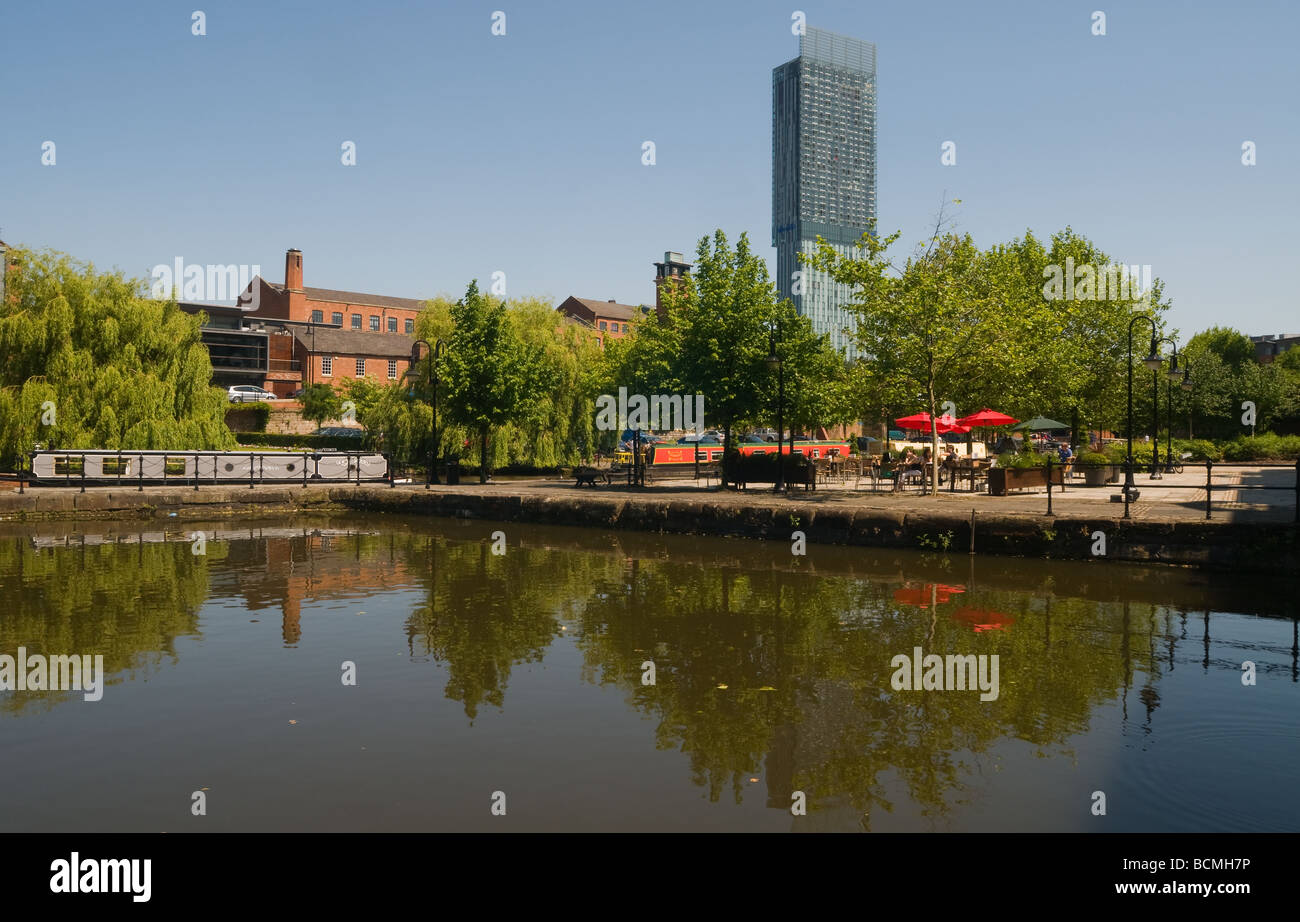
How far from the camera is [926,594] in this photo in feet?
41.9

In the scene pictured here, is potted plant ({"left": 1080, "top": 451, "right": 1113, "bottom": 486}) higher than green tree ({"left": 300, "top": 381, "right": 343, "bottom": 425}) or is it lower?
lower

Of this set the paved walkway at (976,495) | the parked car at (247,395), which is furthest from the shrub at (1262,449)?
the parked car at (247,395)

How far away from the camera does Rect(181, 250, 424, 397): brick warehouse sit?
7769cm

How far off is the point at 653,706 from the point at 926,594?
6.59m

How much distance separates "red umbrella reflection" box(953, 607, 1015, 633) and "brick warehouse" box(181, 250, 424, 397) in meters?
65.6

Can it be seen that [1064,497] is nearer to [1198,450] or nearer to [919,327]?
[919,327]

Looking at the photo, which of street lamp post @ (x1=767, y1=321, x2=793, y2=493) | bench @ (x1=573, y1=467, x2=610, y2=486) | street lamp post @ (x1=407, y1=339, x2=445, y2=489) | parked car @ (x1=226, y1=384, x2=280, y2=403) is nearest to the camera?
street lamp post @ (x1=767, y1=321, x2=793, y2=493)

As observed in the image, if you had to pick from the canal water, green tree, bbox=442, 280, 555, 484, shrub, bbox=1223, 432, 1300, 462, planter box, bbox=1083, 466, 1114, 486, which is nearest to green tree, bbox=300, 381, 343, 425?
green tree, bbox=442, 280, 555, 484

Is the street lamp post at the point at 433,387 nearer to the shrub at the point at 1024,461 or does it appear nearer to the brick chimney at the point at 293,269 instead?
the shrub at the point at 1024,461

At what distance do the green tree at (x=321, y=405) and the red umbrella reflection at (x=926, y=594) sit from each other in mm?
54570

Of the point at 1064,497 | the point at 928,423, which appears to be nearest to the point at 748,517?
the point at 928,423

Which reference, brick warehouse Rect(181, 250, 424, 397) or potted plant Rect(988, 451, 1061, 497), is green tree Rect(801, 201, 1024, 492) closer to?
potted plant Rect(988, 451, 1061, 497)

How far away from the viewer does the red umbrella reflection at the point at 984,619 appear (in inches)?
411

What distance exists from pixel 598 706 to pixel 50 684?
5.02 metres
